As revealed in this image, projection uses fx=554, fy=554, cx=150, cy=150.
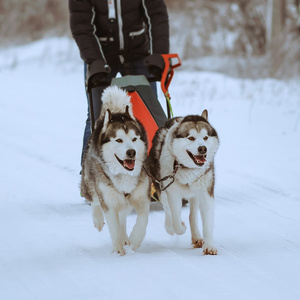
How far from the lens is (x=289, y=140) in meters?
6.91

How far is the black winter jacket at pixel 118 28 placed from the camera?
389cm

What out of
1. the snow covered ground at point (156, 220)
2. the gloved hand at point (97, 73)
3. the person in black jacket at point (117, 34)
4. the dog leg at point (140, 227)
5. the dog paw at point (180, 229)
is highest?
the person in black jacket at point (117, 34)

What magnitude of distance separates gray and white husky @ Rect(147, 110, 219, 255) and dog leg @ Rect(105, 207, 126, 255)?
0.34 metres

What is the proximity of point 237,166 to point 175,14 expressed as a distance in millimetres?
12112

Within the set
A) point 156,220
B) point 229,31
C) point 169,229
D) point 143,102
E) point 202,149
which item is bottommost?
point 156,220

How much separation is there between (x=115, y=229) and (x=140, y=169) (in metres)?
0.38

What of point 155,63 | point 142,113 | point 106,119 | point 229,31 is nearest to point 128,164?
point 106,119

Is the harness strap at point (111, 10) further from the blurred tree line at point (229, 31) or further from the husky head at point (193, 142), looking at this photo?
the blurred tree line at point (229, 31)

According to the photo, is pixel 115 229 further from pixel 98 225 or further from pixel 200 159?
pixel 200 159

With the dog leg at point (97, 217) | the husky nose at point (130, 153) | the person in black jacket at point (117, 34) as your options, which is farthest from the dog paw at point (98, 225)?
the husky nose at point (130, 153)

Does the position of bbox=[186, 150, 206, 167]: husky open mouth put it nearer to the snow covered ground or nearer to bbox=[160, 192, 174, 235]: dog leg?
bbox=[160, 192, 174, 235]: dog leg

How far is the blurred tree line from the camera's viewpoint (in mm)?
12481

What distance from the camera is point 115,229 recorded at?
3.22 metres

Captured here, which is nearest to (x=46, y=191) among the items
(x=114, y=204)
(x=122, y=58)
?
(x=122, y=58)
